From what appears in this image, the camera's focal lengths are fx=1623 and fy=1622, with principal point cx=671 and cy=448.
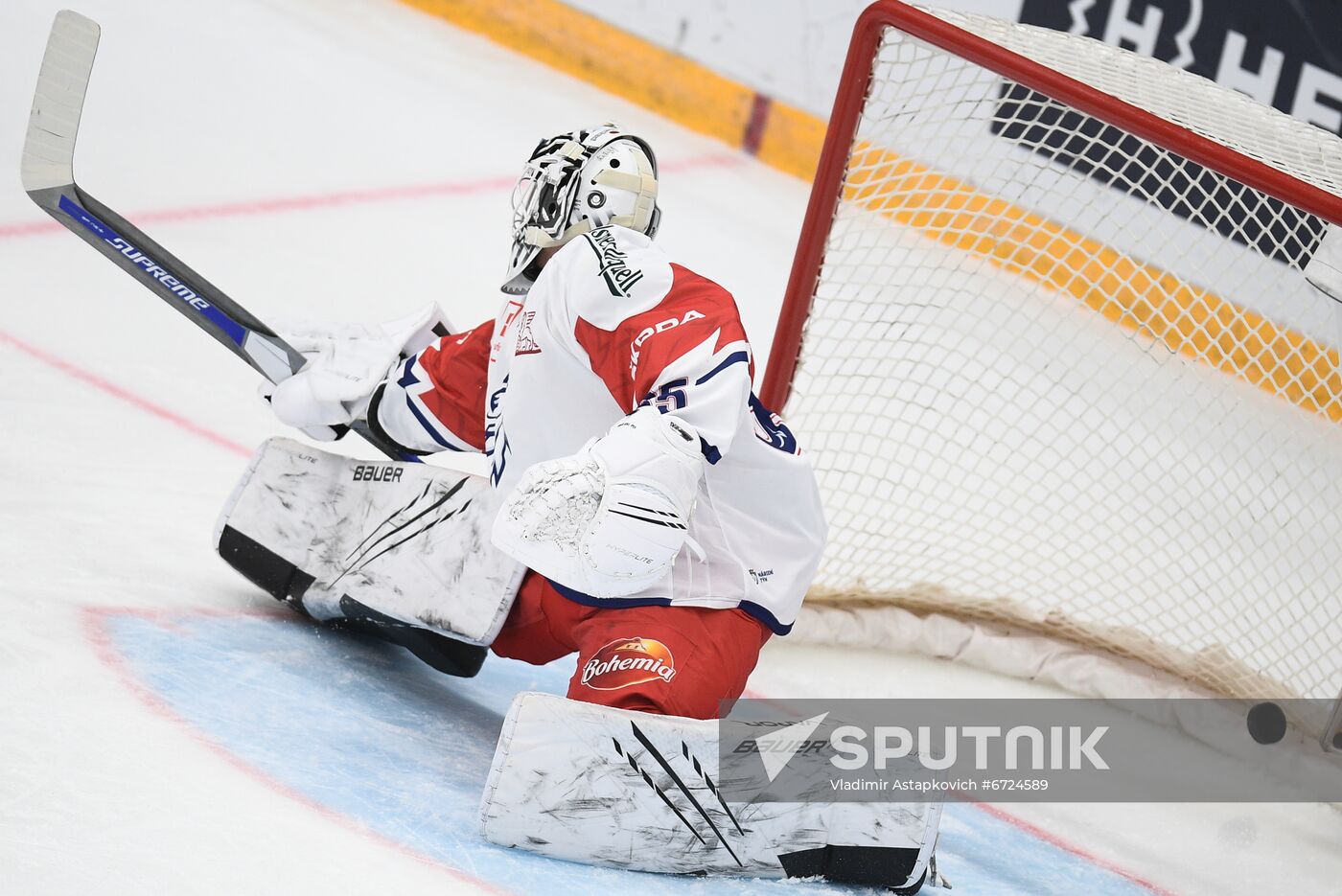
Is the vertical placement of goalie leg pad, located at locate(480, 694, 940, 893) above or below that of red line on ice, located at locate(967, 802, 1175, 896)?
above

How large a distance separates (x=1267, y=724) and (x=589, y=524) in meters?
1.54

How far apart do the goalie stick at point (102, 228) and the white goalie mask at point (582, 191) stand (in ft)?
1.57

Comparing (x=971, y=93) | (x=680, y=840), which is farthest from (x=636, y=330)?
(x=971, y=93)

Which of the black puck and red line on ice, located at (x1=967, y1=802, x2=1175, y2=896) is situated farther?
the black puck

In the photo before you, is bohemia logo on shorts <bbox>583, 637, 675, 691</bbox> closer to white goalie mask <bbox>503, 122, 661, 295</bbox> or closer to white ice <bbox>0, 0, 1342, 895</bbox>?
white ice <bbox>0, 0, 1342, 895</bbox>

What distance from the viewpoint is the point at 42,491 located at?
2635 mm

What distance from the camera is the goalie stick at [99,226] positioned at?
2.49 metres

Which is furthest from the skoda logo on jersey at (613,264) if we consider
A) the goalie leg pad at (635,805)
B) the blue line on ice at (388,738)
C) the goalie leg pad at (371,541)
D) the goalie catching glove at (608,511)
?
the blue line on ice at (388,738)

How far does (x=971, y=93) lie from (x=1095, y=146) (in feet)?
3.79

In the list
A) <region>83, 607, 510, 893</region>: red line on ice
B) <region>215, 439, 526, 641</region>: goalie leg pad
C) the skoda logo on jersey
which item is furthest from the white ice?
the skoda logo on jersey

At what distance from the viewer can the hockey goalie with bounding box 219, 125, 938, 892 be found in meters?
1.82

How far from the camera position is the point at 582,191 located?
225cm

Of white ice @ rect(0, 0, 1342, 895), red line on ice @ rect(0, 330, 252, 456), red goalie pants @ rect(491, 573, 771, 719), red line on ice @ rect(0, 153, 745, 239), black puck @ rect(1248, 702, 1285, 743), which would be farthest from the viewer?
red line on ice @ rect(0, 153, 745, 239)

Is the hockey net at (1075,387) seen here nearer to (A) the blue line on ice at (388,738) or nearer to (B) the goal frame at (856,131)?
(B) the goal frame at (856,131)
